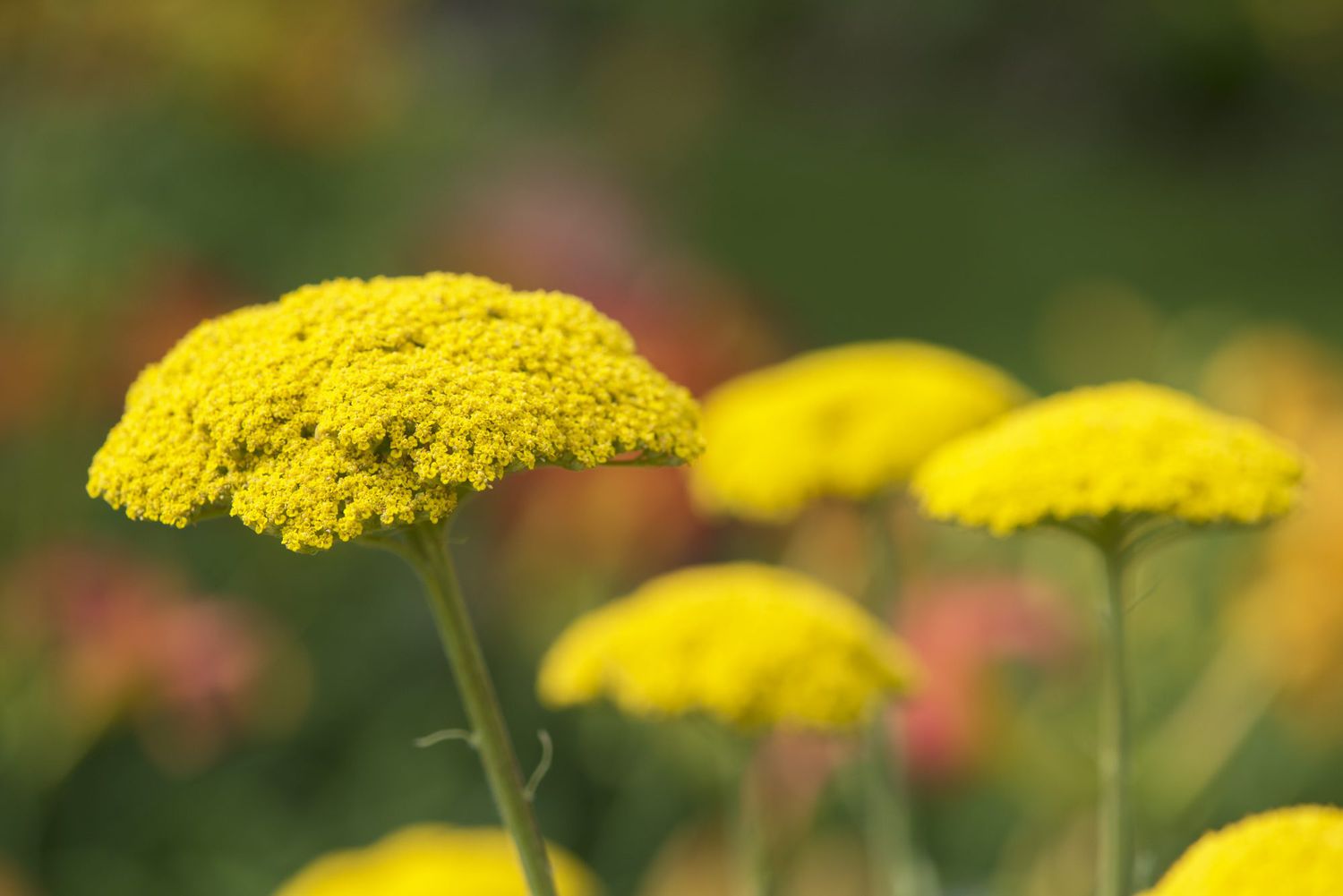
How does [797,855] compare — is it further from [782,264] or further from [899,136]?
[899,136]

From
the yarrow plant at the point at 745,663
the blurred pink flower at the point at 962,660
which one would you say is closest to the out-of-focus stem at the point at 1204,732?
the blurred pink flower at the point at 962,660

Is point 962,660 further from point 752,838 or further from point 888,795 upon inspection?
point 752,838

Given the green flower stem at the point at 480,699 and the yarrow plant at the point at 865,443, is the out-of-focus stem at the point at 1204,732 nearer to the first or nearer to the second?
the yarrow plant at the point at 865,443

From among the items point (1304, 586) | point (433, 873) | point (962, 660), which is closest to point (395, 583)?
point (962, 660)

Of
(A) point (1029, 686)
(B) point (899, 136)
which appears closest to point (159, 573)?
(A) point (1029, 686)

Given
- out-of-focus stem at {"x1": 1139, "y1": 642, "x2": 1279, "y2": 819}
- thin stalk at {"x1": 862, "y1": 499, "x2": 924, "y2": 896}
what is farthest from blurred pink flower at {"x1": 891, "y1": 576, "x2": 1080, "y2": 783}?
thin stalk at {"x1": 862, "y1": 499, "x2": 924, "y2": 896}

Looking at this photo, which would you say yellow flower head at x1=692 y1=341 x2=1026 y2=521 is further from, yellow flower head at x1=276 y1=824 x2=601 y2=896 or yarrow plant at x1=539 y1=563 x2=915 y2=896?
yellow flower head at x1=276 y1=824 x2=601 y2=896
